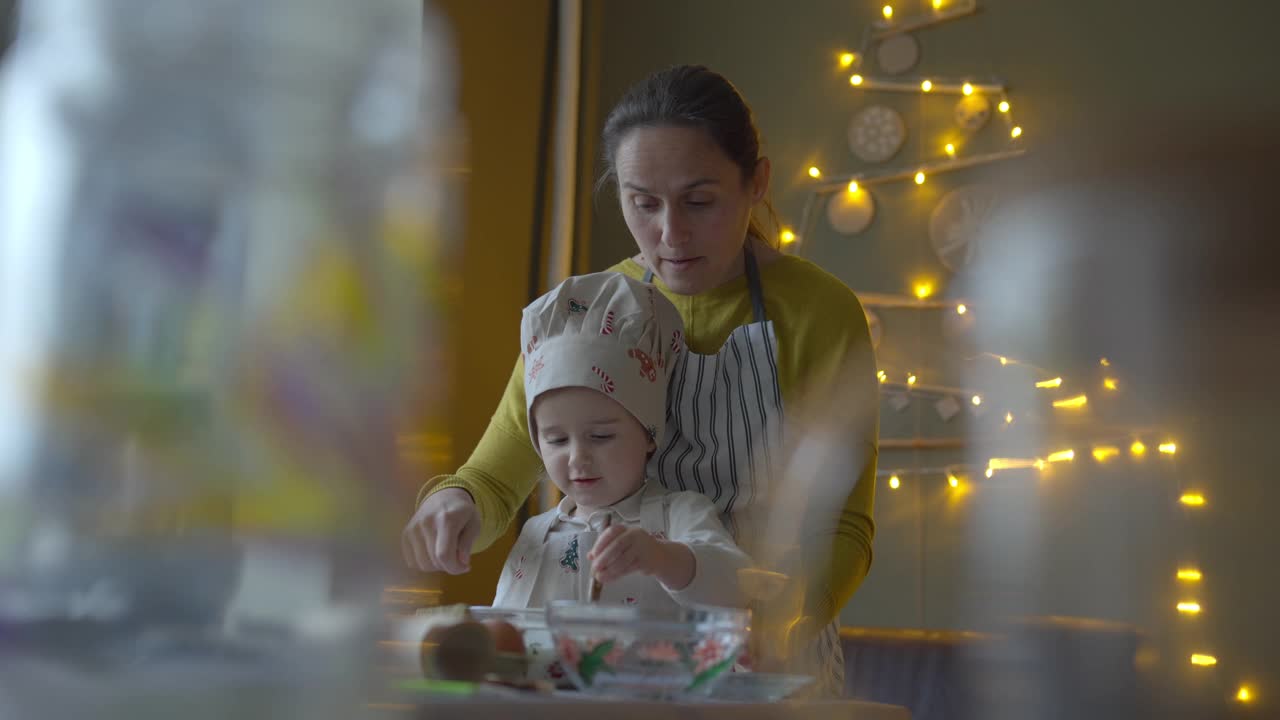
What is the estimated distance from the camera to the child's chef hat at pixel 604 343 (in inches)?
39.9

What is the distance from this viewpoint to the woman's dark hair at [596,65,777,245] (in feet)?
3.89

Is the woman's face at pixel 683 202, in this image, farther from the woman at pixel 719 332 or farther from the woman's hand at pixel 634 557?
the woman's hand at pixel 634 557

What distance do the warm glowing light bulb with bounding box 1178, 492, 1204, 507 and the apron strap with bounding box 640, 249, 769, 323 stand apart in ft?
7.64

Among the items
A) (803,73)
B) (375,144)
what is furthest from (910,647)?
(375,144)

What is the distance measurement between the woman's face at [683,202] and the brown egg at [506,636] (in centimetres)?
59

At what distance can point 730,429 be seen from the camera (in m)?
1.10

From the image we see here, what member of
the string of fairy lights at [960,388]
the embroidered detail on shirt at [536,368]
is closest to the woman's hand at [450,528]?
the embroidered detail on shirt at [536,368]

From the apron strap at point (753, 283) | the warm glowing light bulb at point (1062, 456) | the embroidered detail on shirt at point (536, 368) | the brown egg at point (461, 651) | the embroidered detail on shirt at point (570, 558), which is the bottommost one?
the brown egg at point (461, 651)

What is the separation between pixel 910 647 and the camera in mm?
2414

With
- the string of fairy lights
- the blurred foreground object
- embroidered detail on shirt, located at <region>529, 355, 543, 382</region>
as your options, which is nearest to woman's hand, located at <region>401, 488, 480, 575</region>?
embroidered detail on shirt, located at <region>529, 355, 543, 382</region>

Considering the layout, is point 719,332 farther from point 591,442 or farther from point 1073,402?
point 1073,402

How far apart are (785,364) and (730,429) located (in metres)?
0.13

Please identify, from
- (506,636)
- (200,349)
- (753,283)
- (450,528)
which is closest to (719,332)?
(753,283)

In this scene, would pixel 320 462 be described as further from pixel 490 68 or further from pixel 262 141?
pixel 490 68
